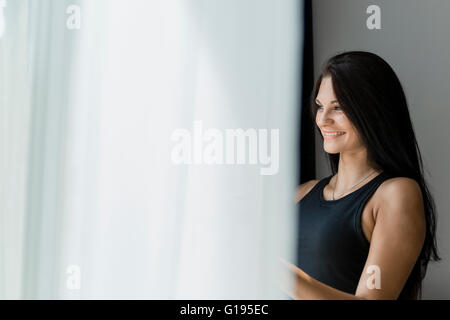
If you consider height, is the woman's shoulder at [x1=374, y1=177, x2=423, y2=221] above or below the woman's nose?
below

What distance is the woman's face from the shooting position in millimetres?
824

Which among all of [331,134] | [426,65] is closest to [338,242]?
[331,134]

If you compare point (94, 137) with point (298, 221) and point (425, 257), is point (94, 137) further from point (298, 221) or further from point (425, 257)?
point (425, 257)

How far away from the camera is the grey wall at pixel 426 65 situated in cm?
85

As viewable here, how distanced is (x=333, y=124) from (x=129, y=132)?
365mm

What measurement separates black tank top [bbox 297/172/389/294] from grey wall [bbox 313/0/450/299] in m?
0.13

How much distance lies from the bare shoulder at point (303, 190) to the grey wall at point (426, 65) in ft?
0.68

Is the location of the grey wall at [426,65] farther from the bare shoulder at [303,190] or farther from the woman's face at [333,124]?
the bare shoulder at [303,190]

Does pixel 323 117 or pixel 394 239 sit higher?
pixel 323 117

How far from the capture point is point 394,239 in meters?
0.76

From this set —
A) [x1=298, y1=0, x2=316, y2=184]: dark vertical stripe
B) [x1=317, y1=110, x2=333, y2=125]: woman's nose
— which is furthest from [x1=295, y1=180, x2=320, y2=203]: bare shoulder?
[x1=317, y1=110, x2=333, y2=125]: woman's nose

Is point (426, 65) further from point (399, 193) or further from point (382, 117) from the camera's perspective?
point (399, 193)

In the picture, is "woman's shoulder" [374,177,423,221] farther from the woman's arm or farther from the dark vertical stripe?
the dark vertical stripe

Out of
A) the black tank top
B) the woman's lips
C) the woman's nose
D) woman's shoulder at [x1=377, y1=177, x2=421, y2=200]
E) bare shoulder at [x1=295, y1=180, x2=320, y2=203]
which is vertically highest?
the woman's nose
